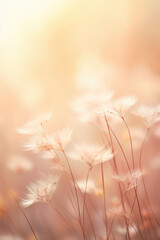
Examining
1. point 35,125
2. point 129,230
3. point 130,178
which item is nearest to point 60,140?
point 35,125

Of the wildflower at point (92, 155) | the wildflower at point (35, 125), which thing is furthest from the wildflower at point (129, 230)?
the wildflower at point (35, 125)

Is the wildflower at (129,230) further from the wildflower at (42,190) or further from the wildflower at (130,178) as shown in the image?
the wildflower at (42,190)

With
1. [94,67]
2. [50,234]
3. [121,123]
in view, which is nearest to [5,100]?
[94,67]

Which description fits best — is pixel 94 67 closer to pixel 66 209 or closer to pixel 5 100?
pixel 5 100

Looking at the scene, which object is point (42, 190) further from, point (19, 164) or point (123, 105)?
point (123, 105)

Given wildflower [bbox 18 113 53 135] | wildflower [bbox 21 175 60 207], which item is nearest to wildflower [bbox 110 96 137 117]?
wildflower [bbox 18 113 53 135]

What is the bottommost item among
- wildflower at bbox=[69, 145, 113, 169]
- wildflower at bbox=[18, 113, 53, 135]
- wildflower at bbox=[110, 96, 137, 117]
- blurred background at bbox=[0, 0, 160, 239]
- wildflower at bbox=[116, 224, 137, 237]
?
wildflower at bbox=[116, 224, 137, 237]

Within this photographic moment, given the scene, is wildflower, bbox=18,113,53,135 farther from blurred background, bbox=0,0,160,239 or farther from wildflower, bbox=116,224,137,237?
wildflower, bbox=116,224,137,237
